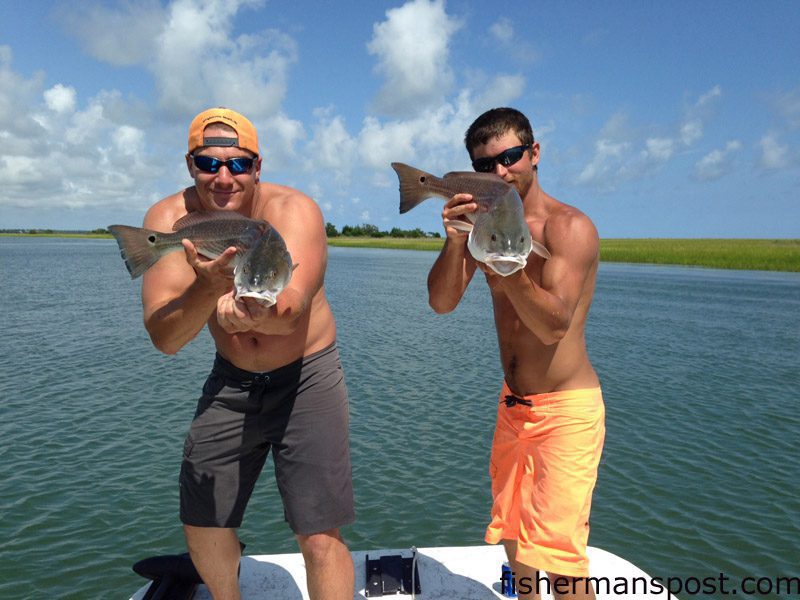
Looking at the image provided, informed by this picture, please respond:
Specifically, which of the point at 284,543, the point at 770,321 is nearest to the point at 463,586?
the point at 284,543

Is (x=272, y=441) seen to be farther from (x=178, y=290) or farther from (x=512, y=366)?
(x=512, y=366)

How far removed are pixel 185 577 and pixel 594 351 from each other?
1553 cm

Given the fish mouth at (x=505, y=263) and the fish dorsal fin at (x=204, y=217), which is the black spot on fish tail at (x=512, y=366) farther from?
the fish dorsal fin at (x=204, y=217)

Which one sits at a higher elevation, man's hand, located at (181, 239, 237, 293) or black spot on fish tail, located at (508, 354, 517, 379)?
man's hand, located at (181, 239, 237, 293)

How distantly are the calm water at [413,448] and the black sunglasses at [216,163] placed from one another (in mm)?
4763

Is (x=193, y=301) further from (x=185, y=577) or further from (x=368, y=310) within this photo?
(x=368, y=310)

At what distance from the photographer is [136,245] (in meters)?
3.03

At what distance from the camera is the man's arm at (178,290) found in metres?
2.93

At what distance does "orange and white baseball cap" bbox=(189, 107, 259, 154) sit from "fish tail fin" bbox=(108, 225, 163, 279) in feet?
1.98

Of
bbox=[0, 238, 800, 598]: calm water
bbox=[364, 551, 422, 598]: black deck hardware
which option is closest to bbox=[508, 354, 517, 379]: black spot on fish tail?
bbox=[364, 551, 422, 598]: black deck hardware

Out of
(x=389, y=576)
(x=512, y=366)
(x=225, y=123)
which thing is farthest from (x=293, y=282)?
(x=389, y=576)

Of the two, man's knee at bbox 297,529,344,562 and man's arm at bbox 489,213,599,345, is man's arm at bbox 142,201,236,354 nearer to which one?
man's knee at bbox 297,529,344,562

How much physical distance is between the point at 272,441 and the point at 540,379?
164 cm

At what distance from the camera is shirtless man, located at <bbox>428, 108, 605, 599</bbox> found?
3.43 metres
